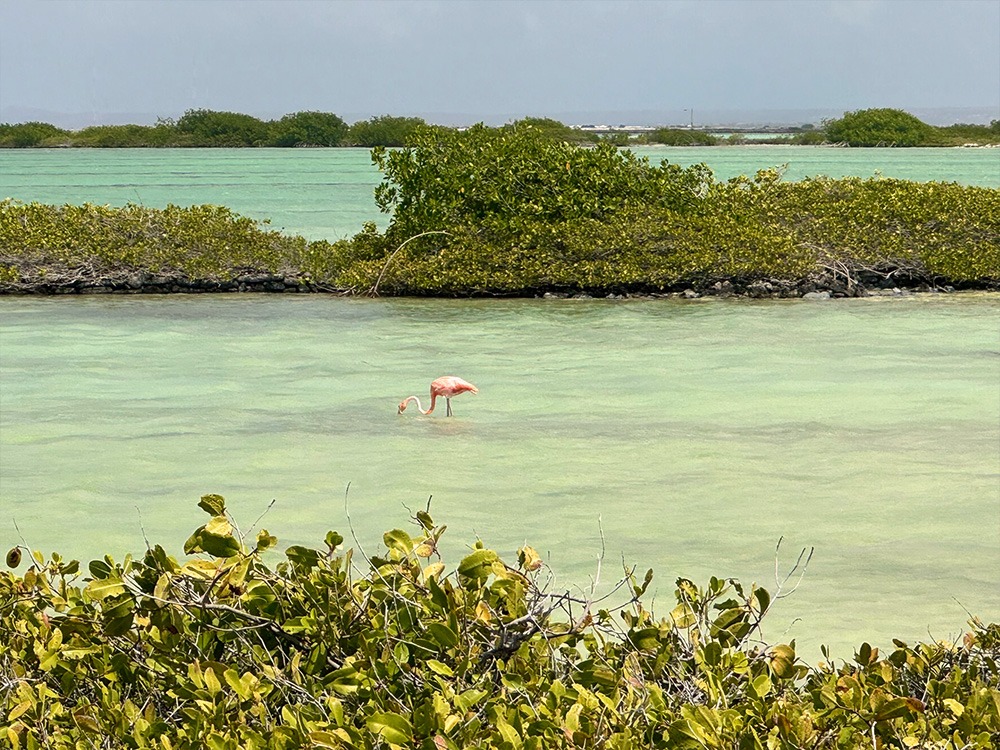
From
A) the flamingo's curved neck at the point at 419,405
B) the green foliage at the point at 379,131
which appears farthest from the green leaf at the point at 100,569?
the green foliage at the point at 379,131

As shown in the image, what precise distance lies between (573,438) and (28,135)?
421ft

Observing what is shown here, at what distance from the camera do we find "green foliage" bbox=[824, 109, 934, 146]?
10856 cm

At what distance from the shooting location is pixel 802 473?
30.0 feet

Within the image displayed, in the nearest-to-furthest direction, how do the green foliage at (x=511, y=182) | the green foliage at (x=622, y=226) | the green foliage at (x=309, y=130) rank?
the green foliage at (x=622, y=226), the green foliage at (x=511, y=182), the green foliage at (x=309, y=130)

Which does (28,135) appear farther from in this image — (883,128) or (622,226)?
(622,226)

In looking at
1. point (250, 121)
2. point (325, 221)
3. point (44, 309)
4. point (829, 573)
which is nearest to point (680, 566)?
point (829, 573)

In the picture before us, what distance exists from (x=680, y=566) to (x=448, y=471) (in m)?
2.54

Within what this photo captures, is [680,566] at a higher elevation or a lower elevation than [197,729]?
lower

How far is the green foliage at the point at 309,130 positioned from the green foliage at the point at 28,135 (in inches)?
860

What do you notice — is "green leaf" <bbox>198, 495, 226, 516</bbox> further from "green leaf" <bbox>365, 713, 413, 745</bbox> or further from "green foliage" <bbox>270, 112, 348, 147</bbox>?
"green foliage" <bbox>270, 112, 348, 147</bbox>

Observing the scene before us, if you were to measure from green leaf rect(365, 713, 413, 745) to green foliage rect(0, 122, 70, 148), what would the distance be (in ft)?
439

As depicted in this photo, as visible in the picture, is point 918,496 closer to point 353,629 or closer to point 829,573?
point 829,573

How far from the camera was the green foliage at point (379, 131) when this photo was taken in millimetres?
108875

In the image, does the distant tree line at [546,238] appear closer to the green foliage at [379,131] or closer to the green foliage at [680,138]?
the green foliage at [379,131]
